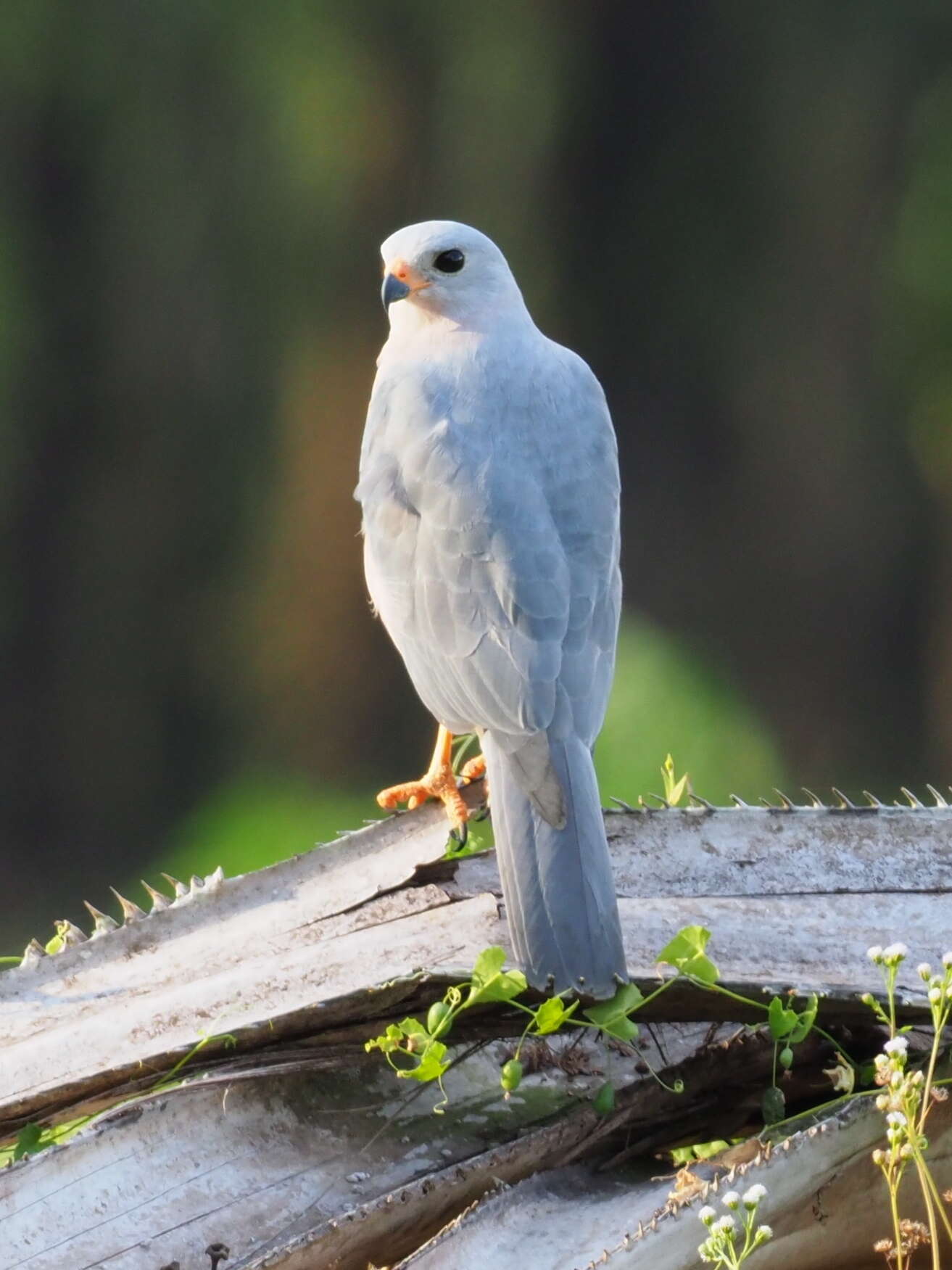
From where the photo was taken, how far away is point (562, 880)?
2320 mm

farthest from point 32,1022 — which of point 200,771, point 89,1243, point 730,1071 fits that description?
point 200,771

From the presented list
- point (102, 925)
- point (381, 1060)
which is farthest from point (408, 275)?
→ point (381, 1060)

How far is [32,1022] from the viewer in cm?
247

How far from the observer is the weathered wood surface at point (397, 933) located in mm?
2164

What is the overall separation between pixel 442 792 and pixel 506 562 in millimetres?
423

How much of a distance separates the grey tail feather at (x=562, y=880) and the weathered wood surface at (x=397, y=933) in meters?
0.07

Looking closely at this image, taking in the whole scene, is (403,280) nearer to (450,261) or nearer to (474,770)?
(450,261)

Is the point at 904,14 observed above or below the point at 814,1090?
above

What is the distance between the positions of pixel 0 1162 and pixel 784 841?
1.20 m

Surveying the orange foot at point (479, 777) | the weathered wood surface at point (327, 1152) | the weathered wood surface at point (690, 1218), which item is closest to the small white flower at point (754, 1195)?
the weathered wood surface at point (690, 1218)

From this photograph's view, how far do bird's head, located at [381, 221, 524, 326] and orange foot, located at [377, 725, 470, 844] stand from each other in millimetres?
899

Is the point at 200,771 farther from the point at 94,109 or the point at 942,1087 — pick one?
the point at 942,1087

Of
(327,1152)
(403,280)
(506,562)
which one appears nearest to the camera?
(327,1152)

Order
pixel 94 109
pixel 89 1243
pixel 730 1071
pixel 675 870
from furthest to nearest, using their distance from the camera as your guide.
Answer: pixel 94 109 → pixel 675 870 → pixel 730 1071 → pixel 89 1243
